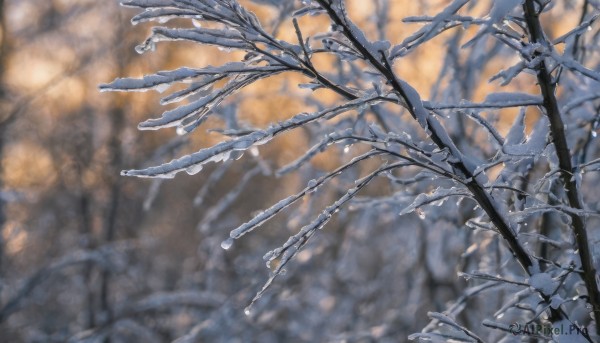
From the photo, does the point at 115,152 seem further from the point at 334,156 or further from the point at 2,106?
the point at 334,156

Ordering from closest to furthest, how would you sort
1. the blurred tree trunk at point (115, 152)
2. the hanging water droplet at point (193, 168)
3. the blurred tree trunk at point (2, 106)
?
the hanging water droplet at point (193, 168)
the blurred tree trunk at point (2, 106)
the blurred tree trunk at point (115, 152)

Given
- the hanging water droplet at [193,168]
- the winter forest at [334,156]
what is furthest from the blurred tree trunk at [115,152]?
the hanging water droplet at [193,168]

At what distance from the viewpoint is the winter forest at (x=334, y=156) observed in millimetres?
1293

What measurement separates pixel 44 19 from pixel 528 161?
7616 millimetres

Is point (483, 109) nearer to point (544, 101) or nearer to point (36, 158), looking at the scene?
point (544, 101)

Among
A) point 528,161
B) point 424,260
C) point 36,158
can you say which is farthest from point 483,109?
point 36,158

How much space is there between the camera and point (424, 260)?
3896 mm

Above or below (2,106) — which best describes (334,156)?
above

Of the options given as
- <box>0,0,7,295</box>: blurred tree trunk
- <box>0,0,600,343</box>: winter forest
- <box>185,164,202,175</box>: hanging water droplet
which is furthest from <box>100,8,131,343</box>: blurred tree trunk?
<box>185,164,202,175</box>: hanging water droplet

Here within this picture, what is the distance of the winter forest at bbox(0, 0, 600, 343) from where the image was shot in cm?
129

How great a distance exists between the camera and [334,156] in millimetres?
6031

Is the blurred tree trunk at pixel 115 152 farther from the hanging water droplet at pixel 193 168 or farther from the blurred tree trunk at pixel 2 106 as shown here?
the hanging water droplet at pixel 193 168

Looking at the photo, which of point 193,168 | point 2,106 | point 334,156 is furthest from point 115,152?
point 193,168

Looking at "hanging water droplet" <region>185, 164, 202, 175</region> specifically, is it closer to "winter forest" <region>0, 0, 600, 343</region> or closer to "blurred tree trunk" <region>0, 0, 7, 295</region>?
"winter forest" <region>0, 0, 600, 343</region>
